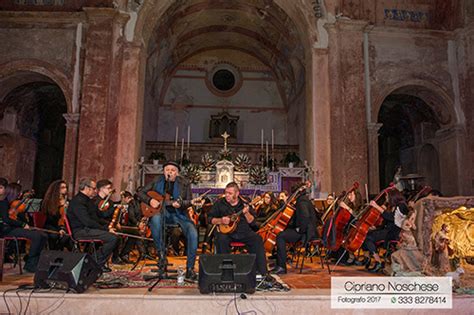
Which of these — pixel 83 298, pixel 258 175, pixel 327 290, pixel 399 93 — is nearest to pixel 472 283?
pixel 327 290

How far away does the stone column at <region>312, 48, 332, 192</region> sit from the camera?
448 inches

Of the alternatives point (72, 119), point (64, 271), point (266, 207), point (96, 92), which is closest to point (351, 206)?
point (266, 207)

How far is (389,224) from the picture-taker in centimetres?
604

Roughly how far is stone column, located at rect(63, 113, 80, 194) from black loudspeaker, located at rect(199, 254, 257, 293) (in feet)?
28.2

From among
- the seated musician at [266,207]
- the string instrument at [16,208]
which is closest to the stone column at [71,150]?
the string instrument at [16,208]

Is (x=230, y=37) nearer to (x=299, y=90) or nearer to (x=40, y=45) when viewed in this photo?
(x=299, y=90)

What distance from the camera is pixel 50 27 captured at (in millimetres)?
11938

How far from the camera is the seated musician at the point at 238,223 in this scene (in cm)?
513

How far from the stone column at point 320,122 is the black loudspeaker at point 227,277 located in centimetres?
784

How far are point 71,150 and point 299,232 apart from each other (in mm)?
8438

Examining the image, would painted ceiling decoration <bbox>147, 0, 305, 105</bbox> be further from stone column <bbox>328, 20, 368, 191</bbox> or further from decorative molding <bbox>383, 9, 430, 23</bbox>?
decorative molding <bbox>383, 9, 430, 23</bbox>

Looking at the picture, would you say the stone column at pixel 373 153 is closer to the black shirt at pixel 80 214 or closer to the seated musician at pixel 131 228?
the seated musician at pixel 131 228

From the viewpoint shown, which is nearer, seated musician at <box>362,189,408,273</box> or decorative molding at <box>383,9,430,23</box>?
seated musician at <box>362,189,408,273</box>

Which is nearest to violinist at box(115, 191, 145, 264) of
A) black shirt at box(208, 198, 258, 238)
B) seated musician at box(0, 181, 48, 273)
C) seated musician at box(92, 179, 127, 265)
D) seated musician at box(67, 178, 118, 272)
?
seated musician at box(92, 179, 127, 265)
